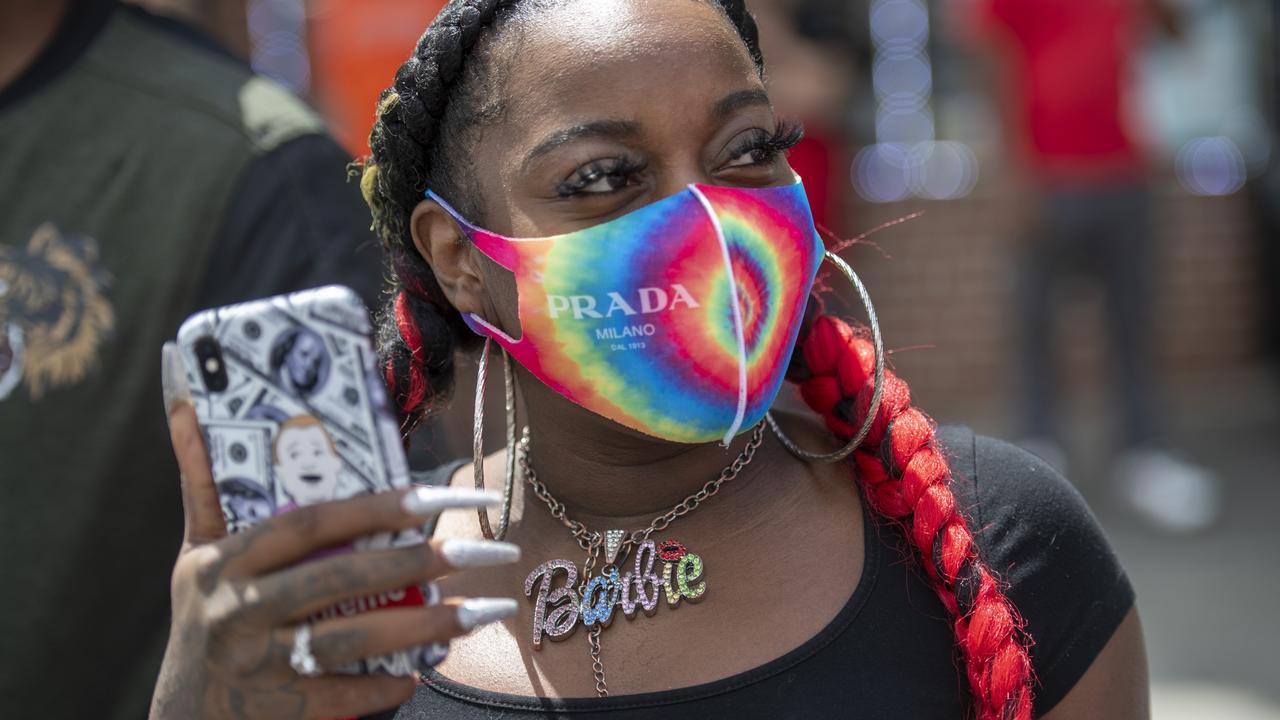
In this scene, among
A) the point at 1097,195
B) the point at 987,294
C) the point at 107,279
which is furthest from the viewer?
the point at 987,294

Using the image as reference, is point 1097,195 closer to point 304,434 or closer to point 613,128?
point 613,128

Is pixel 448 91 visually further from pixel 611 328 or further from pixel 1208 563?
pixel 1208 563

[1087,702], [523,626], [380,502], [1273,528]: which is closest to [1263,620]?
[1273,528]

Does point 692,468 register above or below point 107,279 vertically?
below

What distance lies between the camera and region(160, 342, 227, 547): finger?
141 centimetres

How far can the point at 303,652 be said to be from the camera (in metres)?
1.33

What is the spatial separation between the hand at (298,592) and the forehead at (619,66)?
579 mm

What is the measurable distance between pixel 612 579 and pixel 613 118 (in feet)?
1.97

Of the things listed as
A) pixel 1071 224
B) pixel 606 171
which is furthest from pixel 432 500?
pixel 1071 224

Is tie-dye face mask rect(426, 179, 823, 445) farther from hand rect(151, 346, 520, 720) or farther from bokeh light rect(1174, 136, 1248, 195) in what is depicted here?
bokeh light rect(1174, 136, 1248, 195)

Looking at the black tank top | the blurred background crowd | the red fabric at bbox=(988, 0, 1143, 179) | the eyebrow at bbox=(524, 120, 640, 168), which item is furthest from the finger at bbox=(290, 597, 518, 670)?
the red fabric at bbox=(988, 0, 1143, 179)

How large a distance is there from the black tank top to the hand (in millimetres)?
360

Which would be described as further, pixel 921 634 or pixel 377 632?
pixel 921 634

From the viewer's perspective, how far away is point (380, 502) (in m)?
1.32
